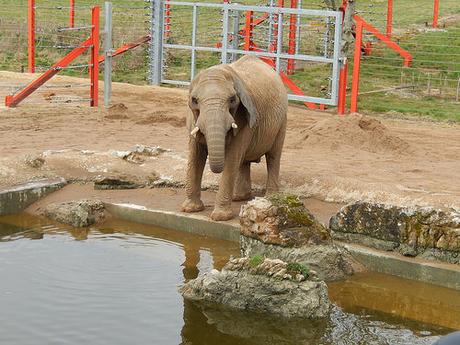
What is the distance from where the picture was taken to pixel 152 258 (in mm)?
10305

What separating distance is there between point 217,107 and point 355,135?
18.5 feet

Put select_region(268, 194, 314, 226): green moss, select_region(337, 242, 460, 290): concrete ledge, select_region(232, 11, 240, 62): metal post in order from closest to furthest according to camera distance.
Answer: select_region(337, 242, 460, 290): concrete ledge, select_region(268, 194, 314, 226): green moss, select_region(232, 11, 240, 62): metal post

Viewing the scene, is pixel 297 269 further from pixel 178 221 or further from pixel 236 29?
pixel 236 29

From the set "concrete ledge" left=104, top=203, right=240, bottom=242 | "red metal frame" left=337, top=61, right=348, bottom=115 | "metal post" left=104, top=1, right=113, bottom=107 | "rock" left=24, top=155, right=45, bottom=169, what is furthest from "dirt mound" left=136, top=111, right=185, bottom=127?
"concrete ledge" left=104, top=203, right=240, bottom=242

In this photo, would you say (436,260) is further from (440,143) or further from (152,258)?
(440,143)

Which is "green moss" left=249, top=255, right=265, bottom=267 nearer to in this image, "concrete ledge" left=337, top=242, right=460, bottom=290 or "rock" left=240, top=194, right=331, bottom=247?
"rock" left=240, top=194, right=331, bottom=247

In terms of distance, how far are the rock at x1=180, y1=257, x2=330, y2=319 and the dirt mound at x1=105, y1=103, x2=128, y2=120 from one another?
30.3 ft

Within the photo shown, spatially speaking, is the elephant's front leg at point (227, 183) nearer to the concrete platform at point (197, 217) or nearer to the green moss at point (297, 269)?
the concrete platform at point (197, 217)

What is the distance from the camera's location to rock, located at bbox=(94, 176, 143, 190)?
41.8 feet

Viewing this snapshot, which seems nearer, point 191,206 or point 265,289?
point 265,289

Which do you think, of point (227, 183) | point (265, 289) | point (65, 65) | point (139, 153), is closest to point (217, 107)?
point (227, 183)

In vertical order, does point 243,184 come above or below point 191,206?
above

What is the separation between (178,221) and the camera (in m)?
11.4

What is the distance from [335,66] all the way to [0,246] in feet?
31.9
